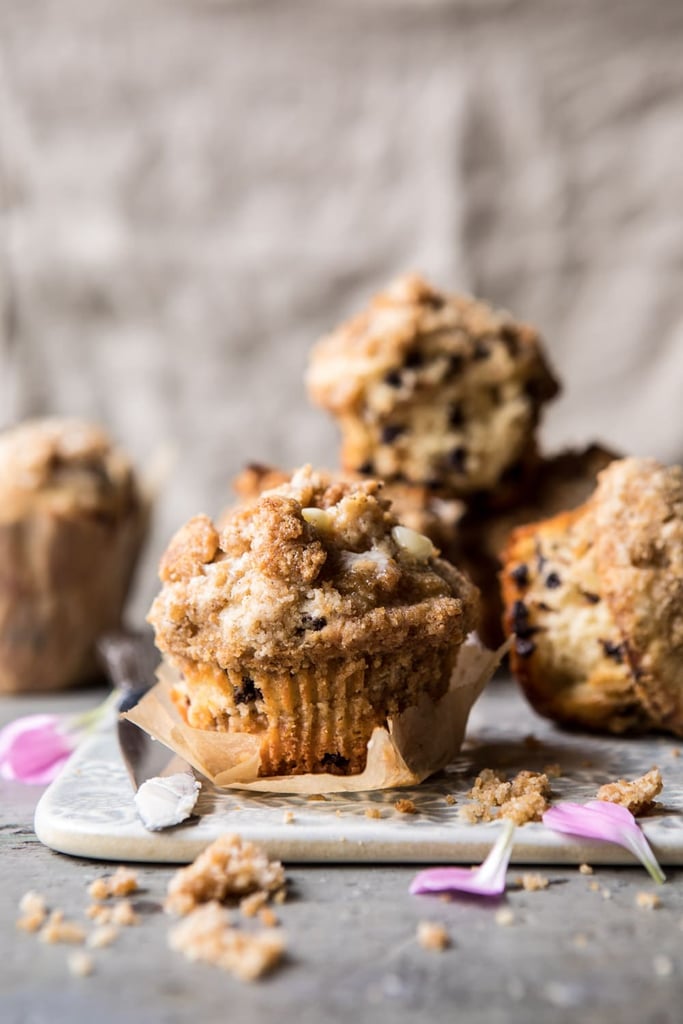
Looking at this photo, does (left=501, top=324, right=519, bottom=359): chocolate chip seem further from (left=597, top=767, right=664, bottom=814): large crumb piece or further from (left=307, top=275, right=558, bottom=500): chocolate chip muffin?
(left=597, top=767, right=664, bottom=814): large crumb piece

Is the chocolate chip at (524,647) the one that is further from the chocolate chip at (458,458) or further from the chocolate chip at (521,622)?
the chocolate chip at (458,458)

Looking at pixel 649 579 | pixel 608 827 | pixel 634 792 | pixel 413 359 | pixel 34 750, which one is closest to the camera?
pixel 608 827

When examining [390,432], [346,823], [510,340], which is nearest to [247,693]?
[346,823]

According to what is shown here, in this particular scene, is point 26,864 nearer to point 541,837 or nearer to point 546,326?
point 541,837

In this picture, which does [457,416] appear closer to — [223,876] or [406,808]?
[406,808]

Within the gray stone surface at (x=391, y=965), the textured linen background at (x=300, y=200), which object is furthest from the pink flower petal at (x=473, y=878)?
the textured linen background at (x=300, y=200)

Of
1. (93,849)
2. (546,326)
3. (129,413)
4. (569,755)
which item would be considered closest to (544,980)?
(93,849)

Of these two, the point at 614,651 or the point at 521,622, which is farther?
the point at 521,622
